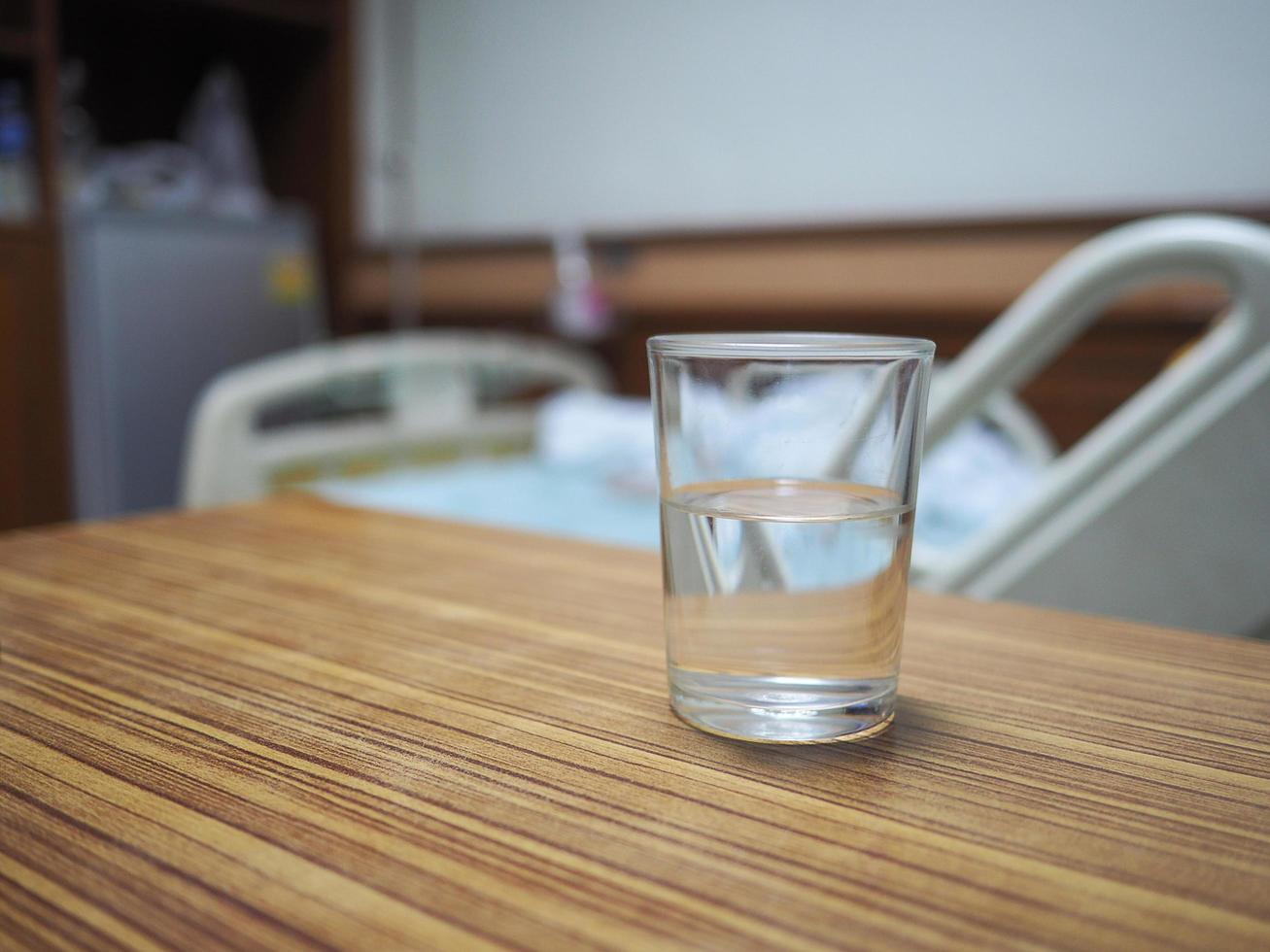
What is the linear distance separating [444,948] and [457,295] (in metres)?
2.44

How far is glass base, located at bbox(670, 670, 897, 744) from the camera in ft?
0.96

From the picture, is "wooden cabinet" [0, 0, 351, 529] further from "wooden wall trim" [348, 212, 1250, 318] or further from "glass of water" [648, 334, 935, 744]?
"glass of water" [648, 334, 935, 744]

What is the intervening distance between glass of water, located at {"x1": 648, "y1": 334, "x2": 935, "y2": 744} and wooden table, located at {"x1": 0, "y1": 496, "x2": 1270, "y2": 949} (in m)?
0.01

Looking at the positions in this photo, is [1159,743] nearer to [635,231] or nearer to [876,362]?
[876,362]

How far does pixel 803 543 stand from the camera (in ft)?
0.96

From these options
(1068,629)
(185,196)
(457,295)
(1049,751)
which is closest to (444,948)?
(1049,751)

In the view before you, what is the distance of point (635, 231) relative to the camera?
7.42 ft

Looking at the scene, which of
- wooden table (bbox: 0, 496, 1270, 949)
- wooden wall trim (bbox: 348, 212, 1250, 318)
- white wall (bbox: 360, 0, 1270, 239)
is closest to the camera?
wooden table (bbox: 0, 496, 1270, 949)

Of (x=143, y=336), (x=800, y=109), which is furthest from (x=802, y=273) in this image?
(x=143, y=336)

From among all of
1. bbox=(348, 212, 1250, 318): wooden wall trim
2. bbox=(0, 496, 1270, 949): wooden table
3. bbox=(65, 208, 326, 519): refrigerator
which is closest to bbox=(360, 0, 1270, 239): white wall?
bbox=(348, 212, 1250, 318): wooden wall trim

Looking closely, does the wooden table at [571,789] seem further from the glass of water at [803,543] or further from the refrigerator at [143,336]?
the refrigerator at [143,336]

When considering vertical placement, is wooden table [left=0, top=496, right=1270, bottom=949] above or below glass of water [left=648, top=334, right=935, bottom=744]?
below

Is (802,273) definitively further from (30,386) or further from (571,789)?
(571,789)

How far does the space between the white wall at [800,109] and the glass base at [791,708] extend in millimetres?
1625
